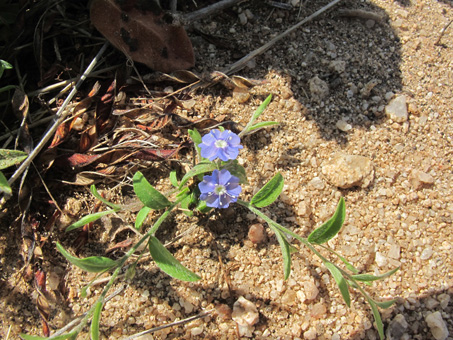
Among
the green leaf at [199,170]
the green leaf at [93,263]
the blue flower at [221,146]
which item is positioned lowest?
the green leaf at [93,263]

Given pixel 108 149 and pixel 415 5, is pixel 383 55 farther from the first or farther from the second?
pixel 108 149

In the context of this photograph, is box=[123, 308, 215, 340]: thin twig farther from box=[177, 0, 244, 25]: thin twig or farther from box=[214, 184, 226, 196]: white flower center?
box=[177, 0, 244, 25]: thin twig

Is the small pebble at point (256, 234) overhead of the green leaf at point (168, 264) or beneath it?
beneath

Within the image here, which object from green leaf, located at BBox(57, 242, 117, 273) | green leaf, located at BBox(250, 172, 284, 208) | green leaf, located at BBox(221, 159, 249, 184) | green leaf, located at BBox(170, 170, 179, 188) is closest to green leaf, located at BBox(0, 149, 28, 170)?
green leaf, located at BBox(57, 242, 117, 273)

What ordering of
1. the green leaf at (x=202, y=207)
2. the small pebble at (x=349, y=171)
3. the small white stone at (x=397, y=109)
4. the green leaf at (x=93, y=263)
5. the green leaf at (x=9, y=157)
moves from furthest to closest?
the small white stone at (x=397, y=109) < the small pebble at (x=349, y=171) < the green leaf at (x=202, y=207) < the green leaf at (x=9, y=157) < the green leaf at (x=93, y=263)

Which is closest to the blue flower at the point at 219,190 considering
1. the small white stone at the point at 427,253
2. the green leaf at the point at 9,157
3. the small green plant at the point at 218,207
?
the small green plant at the point at 218,207

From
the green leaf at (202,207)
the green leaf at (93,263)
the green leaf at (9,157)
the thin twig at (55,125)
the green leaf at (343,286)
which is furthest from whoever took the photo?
the thin twig at (55,125)

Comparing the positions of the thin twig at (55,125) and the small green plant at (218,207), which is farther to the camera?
the thin twig at (55,125)

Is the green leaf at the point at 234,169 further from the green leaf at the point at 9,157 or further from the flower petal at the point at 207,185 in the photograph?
the green leaf at the point at 9,157
